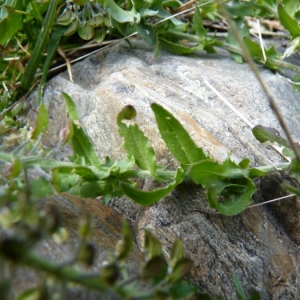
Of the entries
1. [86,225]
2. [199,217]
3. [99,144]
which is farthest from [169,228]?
[86,225]

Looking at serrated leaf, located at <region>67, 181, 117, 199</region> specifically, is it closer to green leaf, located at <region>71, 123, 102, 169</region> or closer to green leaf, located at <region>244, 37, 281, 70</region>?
green leaf, located at <region>71, 123, 102, 169</region>

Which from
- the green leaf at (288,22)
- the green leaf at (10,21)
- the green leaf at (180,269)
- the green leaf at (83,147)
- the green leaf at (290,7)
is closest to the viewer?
the green leaf at (180,269)

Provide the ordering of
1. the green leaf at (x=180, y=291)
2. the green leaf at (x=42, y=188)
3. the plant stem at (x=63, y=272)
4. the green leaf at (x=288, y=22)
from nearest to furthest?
the plant stem at (x=63, y=272), the green leaf at (x=180, y=291), the green leaf at (x=42, y=188), the green leaf at (x=288, y=22)

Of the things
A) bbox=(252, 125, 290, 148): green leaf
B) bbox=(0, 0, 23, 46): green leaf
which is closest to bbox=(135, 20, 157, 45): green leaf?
bbox=(0, 0, 23, 46): green leaf

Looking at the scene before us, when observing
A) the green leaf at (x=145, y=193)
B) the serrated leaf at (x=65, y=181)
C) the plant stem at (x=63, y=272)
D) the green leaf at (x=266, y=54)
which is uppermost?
the plant stem at (x=63, y=272)

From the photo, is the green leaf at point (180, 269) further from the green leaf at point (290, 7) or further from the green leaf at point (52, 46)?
the green leaf at point (290, 7)

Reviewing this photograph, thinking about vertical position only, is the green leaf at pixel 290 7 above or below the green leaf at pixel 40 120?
below

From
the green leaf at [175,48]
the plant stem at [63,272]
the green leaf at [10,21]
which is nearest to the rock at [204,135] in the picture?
the green leaf at [175,48]
